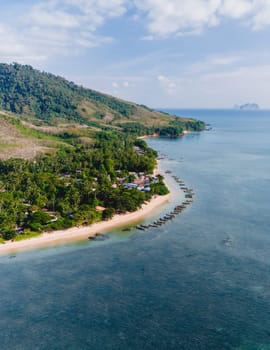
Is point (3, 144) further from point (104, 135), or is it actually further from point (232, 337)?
point (232, 337)

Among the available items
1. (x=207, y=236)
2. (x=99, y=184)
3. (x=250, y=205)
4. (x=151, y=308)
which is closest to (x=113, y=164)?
(x=99, y=184)

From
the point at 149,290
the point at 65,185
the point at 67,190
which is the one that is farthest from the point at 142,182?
the point at 149,290

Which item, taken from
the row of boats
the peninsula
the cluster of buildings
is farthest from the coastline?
the cluster of buildings

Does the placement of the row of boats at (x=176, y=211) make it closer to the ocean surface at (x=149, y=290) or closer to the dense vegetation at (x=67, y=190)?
the ocean surface at (x=149, y=290)

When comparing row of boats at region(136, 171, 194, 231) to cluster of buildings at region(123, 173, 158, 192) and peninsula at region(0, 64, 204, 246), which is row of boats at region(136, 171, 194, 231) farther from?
cluster of buildings at region(123, 173, 158, 192)

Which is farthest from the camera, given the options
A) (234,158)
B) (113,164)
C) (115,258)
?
(234,158)

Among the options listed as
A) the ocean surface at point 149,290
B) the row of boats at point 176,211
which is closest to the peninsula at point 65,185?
the row of boats at point 176,211

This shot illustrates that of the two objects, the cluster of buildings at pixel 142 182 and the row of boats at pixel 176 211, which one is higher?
the cluster of buildings at pixel 142 182
